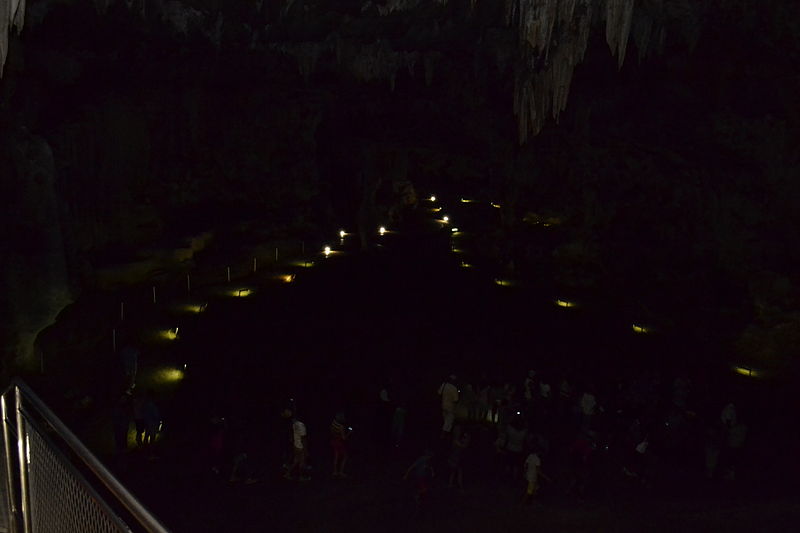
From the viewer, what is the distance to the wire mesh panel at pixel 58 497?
7.05 ft

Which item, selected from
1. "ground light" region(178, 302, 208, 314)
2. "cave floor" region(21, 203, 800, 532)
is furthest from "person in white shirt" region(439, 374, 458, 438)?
"ground light" region(178, 302, 208, 314)

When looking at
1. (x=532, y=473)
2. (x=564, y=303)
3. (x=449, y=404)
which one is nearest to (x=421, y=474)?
(x=532, y=473)

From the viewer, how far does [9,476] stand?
2842mm

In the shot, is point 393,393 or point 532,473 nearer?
point 532,473

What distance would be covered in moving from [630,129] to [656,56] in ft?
7.55

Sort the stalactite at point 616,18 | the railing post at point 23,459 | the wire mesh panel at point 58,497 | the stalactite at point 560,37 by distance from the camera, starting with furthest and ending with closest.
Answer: the stalactite at point 560,37, the stalactite at point 616,18, the railing post at point 23,459, the wire mesh panel at point 58,497

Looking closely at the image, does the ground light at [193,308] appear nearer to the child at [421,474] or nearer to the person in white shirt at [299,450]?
the person in white shirt at [299,450]

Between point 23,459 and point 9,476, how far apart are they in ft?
0.78

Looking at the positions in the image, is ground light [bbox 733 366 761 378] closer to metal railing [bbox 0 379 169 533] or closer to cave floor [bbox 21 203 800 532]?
cave floor [bbox 21 203 800 532]

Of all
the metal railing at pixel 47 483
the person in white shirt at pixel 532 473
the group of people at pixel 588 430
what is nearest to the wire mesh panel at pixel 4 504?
the metal railing at pixel 47 483

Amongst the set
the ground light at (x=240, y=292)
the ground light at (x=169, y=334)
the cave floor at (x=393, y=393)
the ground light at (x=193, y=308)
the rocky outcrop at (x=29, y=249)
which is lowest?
the cave floor at (x=393, y=393)

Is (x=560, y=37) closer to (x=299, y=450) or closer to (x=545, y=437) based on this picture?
(x=545, y=437)

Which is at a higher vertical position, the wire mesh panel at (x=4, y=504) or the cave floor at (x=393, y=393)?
the wire mesh panel at (x=4, y=504)

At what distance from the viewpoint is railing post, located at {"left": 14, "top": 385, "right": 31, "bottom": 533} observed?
8.64 ft
